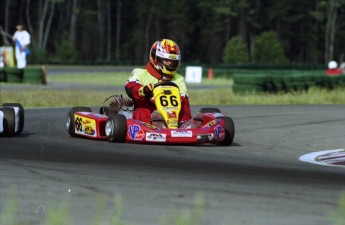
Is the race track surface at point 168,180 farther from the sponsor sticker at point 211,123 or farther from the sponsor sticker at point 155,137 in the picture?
the sponsor sticker at point 211,123

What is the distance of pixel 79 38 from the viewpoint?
302 feet

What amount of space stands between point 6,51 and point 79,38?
2060 inches

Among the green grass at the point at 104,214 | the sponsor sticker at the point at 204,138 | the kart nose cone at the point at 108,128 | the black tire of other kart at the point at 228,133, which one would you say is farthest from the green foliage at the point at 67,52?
the green grass at the point at 104,214

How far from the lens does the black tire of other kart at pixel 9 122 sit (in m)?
11.8

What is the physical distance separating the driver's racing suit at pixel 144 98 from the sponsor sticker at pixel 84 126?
52 centimetres

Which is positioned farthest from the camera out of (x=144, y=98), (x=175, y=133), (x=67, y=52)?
(x=67, y=52)

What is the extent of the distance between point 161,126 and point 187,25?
3087 inches

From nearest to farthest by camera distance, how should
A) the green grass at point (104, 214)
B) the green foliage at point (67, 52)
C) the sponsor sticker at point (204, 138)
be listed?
1. the green grass at point (104, 214)
2. the sponsor sticker at point (204, 138)
3. the green foliage at point (67, 52)

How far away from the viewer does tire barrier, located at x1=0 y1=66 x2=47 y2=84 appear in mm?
29950

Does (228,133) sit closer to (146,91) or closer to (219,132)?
(219,132)

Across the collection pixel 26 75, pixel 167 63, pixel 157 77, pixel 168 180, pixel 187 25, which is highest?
pixel 187 25

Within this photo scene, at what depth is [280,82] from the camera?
23750 mm

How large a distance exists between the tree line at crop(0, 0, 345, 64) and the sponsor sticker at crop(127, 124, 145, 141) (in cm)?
7166

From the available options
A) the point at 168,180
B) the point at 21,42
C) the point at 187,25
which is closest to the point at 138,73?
the point at 168,180
